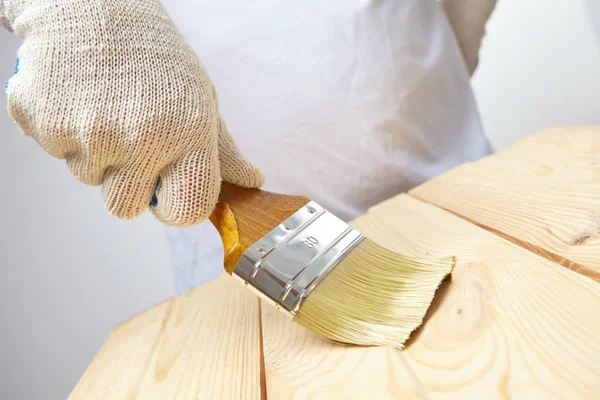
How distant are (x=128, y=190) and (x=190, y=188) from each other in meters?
0.07

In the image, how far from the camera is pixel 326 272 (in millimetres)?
471

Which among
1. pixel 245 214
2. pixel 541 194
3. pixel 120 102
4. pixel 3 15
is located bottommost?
pixel 541 194

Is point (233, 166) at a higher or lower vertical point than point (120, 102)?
lower

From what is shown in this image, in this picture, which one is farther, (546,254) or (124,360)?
(124,360)

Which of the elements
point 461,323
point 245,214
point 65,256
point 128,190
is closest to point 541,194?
point 461,323

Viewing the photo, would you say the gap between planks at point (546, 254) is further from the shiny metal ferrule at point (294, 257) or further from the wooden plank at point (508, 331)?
the shiny metal ferrule at point (294, 257)

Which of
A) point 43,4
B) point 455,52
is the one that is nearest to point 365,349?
point 43,4

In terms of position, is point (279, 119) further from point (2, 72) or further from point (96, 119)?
point (2, 72)

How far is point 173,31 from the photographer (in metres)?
0.53

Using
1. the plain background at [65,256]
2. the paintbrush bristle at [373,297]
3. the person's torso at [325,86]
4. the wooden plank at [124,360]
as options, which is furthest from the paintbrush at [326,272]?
the plain background at [65,256]

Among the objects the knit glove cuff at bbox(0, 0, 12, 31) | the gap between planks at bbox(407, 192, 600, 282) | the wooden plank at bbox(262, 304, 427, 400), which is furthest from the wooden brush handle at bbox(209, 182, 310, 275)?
the knit glove cuff at bbox(0, 0, 12, 31)

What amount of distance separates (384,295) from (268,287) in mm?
115

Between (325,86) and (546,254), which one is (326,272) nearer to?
(546,254)

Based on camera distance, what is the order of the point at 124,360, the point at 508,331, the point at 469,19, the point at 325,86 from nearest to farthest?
the point at 508,331 → the point at 124,360 → the point at 325,86 → the point at 469,19
